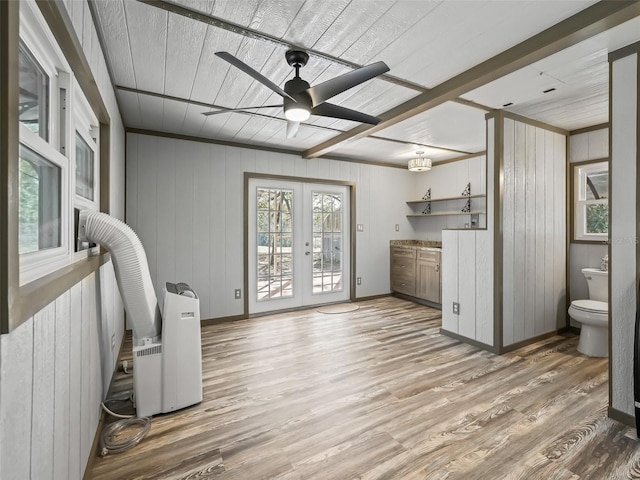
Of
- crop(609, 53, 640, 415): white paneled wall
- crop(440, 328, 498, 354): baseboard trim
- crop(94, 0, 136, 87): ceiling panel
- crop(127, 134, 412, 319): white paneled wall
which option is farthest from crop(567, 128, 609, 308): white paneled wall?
crop(94, 0, 136, 87): ceiling panel

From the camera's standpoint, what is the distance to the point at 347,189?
5.45m

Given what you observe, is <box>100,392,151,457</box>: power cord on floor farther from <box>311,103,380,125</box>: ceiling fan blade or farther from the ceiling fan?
<box>311,103,380,125</box>: ceiling fan blade

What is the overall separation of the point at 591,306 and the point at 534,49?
261 centimetres

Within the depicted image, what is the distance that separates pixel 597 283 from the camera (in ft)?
11.1

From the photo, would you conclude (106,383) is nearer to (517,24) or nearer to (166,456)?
(166,456)

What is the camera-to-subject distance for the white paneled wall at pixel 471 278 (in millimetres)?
3244

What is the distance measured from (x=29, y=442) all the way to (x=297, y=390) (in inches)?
73.0

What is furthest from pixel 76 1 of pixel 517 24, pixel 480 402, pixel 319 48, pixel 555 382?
pixel 555 382

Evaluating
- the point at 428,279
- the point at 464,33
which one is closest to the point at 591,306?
the point at 428,279

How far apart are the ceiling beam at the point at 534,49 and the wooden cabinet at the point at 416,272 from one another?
2626 millimetres

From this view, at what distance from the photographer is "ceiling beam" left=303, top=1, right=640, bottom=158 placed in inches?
66.1

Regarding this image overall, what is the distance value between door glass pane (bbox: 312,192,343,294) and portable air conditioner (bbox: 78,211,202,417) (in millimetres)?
3009

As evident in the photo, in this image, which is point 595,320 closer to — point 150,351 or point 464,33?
point 464,33

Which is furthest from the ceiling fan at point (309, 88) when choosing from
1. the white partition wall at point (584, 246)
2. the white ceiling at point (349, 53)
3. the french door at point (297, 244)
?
the white partition wall at point (584, 246)
